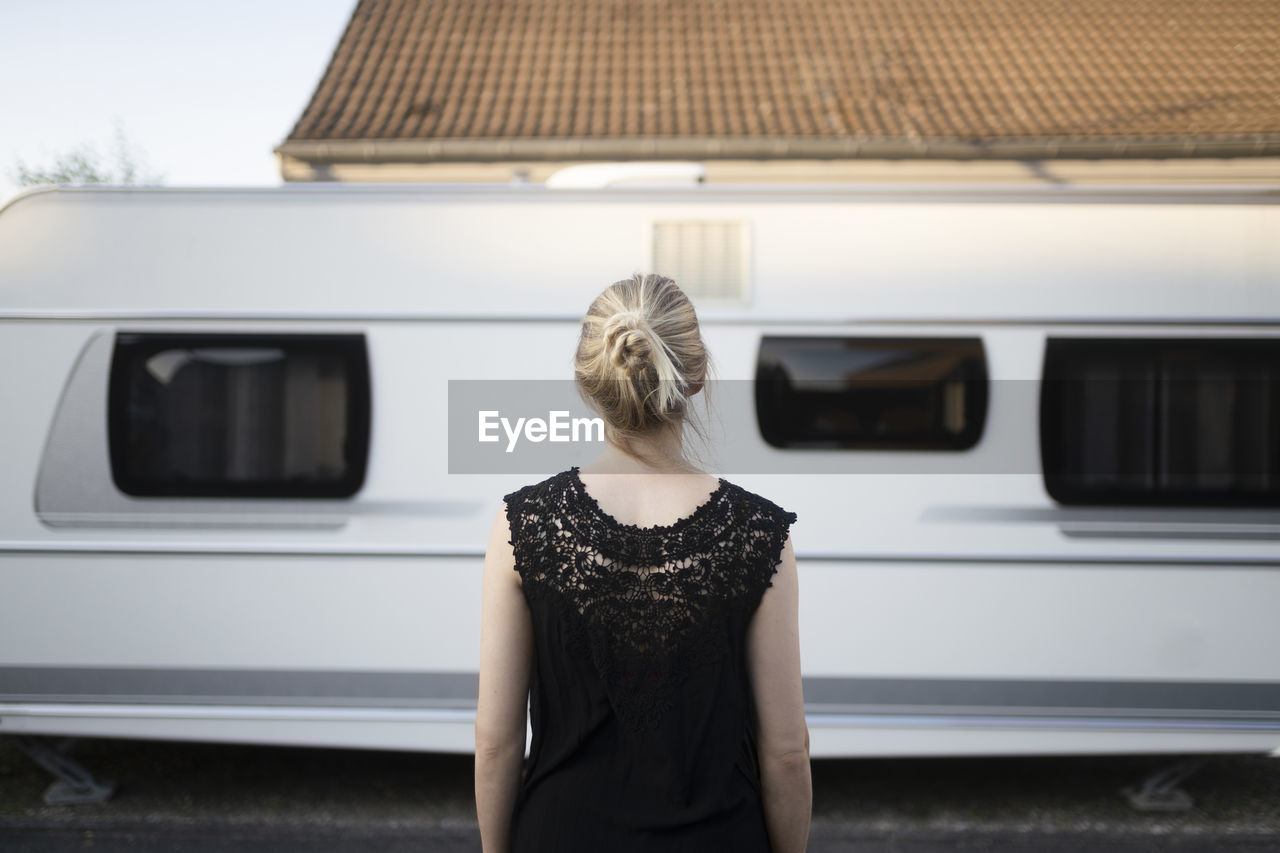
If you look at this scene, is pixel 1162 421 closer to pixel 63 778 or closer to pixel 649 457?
pixel 649 457

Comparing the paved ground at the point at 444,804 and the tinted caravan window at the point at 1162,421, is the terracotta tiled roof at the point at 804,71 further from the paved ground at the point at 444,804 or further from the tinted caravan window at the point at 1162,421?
the paved ground at the point at 444,804

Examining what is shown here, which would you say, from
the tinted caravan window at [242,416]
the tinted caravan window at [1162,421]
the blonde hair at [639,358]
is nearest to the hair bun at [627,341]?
the blonde hair at [639,358]

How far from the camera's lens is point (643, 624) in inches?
53.1

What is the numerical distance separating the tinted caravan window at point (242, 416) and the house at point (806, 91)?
557cm

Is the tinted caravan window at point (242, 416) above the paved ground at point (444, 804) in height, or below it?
above

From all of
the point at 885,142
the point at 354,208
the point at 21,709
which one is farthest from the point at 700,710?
the point at 885,142

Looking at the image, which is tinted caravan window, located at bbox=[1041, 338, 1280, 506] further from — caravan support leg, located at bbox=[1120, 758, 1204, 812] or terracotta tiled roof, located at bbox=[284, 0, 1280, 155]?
terracotta tiled roof, located at bbox=[284, 0, 1280, 155]

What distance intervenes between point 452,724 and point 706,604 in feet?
8.49

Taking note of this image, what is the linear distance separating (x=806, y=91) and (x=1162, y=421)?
7.00 m

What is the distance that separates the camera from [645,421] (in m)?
1.40

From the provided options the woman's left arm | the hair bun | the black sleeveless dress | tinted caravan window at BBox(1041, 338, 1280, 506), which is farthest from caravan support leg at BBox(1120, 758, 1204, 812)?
the hair bun

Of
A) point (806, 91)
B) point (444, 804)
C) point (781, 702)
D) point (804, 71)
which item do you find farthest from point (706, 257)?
point (804, 71)

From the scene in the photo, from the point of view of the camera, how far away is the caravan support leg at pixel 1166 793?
3836 mm

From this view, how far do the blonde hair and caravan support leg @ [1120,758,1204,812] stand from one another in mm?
3730
